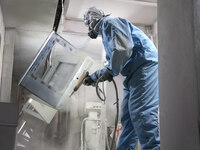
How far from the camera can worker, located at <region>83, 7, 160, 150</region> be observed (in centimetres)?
174

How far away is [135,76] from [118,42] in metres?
0.30

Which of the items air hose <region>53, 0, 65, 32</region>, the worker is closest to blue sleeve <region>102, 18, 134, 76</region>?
the worker

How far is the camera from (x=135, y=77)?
1915 mm

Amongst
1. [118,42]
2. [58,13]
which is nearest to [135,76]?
[118,42]

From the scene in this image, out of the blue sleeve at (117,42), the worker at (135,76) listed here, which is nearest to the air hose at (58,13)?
the worker at (135,76)

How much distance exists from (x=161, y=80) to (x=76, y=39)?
9.42 ft

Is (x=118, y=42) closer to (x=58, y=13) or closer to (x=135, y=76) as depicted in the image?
(x=135, y=76)

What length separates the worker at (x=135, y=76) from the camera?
1.74 m

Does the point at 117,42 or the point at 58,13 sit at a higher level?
the point at 58,13

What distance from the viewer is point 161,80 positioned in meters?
1.03

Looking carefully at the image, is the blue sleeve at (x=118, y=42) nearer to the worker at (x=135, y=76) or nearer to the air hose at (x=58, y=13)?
the worker at (x=135, y=76)

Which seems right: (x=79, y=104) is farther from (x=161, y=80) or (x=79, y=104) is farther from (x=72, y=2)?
(x=161, y=80)

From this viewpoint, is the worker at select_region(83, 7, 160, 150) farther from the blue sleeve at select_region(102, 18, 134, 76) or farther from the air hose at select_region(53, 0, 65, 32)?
the air hose at select_region(53, 0, 65, 32)

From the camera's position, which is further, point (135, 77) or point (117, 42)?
point (135, 77)
